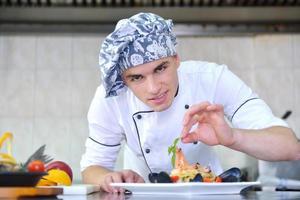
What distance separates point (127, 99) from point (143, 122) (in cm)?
9

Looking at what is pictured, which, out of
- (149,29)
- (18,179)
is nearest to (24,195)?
(18,179)

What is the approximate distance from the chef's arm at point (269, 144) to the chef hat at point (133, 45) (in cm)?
29

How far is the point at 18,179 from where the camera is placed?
2.56ft

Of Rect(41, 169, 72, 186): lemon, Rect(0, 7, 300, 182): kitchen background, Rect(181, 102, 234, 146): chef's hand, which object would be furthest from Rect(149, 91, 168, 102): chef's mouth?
Rect(0, 7, 300, 182): kitchen background

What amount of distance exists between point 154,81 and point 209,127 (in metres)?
Answer: 0.20

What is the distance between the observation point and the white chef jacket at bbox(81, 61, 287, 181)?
1.51 metres

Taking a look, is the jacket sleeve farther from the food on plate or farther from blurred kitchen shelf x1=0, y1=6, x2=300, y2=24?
blurred kitchen shelf x1=0, y1=6, x2=300, y2=24

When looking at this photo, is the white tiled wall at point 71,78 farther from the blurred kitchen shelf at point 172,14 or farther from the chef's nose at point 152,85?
the chef's nose at point 152,85

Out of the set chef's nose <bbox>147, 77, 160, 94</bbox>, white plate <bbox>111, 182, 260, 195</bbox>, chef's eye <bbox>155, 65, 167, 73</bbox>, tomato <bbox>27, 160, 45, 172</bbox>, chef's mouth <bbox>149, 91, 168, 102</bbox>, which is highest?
chef's eye <bbox>155, 65, 167, 73</bbox>

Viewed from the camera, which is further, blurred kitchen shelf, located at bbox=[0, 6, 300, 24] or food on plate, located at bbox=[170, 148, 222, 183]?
blurred kitchen shelf, located at bbox=[0, 6, 300, 24]

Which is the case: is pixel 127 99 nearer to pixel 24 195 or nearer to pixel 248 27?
pixel 24 195

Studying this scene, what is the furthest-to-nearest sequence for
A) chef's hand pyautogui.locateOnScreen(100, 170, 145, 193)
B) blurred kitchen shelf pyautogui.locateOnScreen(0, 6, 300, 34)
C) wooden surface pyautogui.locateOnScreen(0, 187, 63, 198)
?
blurred kitchen shelf pyautogui.locateOnScreen(0, 6, 300, 34), chef's hand pyautogui.locateOnScreen(100, 170, 145, 193), wooden surface pyautogui.locateOnScreen(0, 187, 63, 198)

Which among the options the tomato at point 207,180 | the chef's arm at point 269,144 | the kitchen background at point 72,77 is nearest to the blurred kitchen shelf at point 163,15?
the kitchen background at point 72,77

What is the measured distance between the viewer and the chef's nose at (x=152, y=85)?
4.19 feet
